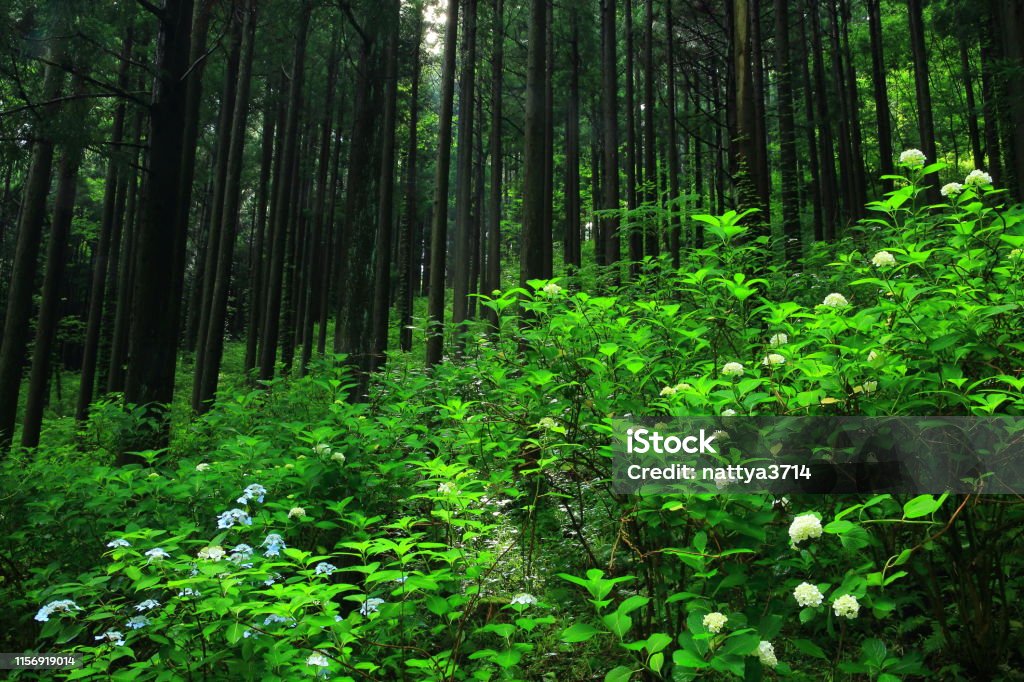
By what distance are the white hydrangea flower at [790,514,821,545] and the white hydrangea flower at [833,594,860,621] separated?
180 millimetres

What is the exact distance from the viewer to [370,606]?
230cm

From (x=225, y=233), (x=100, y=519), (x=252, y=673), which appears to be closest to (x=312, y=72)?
(x=225, y=233)

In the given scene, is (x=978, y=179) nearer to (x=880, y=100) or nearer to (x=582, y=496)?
(x=582, y=496)

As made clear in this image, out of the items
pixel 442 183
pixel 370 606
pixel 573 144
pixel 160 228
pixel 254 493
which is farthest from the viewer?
pixel 573 144

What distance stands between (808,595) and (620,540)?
0.99 metres

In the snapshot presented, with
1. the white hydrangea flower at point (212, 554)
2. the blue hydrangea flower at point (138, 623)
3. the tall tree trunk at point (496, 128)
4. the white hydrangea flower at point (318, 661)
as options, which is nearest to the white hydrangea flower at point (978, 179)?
the white hydrangea flower at point (318, 661)

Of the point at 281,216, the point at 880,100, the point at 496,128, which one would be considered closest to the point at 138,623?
the point at 281,216

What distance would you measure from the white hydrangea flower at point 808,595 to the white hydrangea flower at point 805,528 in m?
0.16

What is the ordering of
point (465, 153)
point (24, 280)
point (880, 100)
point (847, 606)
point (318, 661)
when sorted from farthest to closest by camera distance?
point (880, 100) < point (465, 153) < point (24, 280) < point (318, 661) < point (847, 606)

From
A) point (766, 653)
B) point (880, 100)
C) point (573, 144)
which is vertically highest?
point (573, 144)

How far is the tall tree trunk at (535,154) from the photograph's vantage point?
777 cm

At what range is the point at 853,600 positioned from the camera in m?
1.66

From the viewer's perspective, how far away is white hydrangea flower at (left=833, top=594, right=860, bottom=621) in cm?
166

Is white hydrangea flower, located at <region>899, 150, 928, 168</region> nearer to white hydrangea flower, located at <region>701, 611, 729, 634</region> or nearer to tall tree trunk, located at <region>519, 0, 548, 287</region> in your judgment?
white hydrangea flower, located at <region>701, 611, 729, 634</region>
